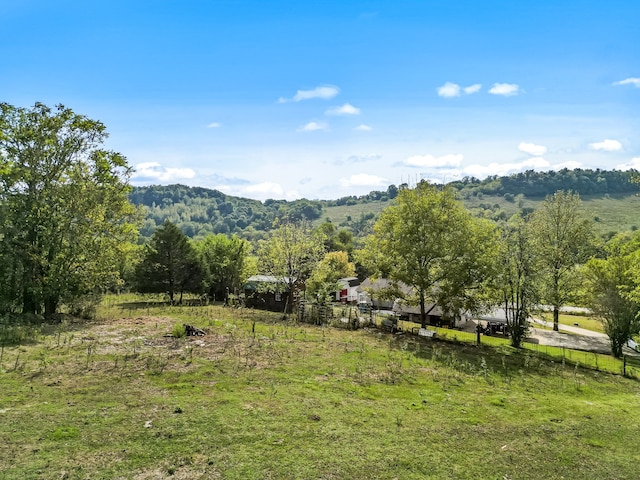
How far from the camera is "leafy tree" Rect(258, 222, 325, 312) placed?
31719mm

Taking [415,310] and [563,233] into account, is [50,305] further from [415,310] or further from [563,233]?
[563,233]

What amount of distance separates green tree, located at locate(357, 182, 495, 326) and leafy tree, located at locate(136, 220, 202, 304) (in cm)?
2146

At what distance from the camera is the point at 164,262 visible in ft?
129

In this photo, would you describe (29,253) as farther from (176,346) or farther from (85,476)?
(85,476)

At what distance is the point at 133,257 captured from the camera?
3641 cm

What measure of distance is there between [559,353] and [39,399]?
2833 centimetres

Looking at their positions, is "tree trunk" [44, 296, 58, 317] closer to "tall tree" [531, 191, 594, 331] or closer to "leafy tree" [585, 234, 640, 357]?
"leafy tree" [585, 234, 640, 357]

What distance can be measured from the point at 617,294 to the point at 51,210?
38130mm

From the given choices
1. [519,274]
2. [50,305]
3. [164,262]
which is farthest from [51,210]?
[519,274]

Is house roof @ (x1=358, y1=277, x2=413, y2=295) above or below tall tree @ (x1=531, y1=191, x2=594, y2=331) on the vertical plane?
below

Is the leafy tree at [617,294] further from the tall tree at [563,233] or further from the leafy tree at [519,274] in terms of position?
the tall tree at [563,233]

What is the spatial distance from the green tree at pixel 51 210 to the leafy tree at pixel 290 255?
472 inches

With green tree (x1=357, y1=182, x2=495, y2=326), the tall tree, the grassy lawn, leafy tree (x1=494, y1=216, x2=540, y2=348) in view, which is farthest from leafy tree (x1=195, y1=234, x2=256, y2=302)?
the tall tree

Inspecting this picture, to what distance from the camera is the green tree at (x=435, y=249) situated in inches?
1023
